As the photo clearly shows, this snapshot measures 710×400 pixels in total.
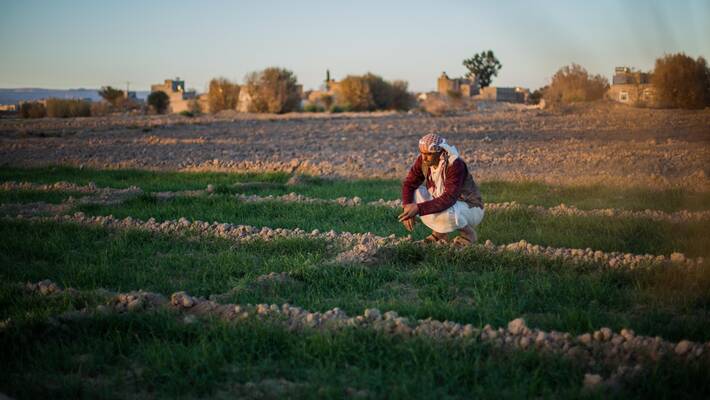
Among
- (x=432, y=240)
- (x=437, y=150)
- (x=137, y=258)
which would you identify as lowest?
(x=137, y=258)

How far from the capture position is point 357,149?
15.8 m

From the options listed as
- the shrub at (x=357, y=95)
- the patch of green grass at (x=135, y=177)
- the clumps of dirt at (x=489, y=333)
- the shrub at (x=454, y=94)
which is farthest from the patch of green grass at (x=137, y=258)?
the shrub at (x=454, y=94)

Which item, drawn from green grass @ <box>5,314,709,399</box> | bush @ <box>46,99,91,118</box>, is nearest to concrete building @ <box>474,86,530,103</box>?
bush @ <box>46,99,91,118</box>

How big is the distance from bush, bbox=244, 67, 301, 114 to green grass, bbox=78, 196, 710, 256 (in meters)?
32.3

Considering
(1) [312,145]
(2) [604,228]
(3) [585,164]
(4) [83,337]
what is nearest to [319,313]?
(4) [83,337]

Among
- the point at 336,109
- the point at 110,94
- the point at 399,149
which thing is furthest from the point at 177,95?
the point at 399,149

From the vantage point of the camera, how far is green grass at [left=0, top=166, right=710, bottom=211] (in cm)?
820

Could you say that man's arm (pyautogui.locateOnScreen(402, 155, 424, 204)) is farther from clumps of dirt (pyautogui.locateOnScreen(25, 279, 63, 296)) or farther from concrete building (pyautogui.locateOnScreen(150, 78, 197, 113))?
concrete building (pyautogui.locateOnScreen(150, 78, 197, 113))

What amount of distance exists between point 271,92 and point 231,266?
36.0 metres

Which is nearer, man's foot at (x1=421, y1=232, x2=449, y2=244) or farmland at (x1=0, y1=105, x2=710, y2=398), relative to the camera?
farmland at (x1=0, y1=105, x2=710, y2=398)

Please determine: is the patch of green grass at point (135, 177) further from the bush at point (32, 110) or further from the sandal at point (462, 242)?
the bush at point (32, 110)

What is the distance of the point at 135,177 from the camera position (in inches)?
470

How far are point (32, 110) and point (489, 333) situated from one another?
34.4 meters

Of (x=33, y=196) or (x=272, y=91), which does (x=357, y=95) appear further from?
(x=33, y=196)
